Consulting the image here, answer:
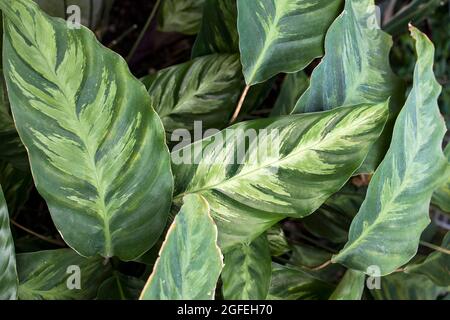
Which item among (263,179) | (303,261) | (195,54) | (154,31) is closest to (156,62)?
(154,31)

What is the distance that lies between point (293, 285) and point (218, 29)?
336 millimetres

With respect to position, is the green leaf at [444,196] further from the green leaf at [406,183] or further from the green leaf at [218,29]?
the green leaf at [218,29]

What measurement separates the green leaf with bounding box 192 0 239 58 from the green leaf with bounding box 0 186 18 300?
33 centimetres

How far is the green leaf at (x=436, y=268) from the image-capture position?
2.07ft

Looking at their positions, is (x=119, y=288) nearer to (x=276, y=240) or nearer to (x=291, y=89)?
(x=276, y=240)

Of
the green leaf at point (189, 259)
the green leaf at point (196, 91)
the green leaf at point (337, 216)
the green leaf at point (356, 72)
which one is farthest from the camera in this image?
the green leaf at point (337, 216)

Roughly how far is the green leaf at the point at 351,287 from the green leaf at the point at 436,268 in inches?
3.6

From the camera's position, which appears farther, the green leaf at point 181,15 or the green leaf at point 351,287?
the green leaf at point 181,15

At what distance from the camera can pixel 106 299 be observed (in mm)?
620

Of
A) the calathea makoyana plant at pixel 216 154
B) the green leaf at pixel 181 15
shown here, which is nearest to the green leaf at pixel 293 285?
the calathea makoyana plant at pixel 216 154

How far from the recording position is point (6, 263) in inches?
21.4

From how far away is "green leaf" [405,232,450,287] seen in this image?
631 mm

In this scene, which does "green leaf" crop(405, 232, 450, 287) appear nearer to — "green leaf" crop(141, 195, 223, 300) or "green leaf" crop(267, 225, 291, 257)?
"green leaf" crop(267, 225, 291, 257)

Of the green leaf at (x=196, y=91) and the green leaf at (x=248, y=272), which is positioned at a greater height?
the green leaf at (x=196, y=91)
